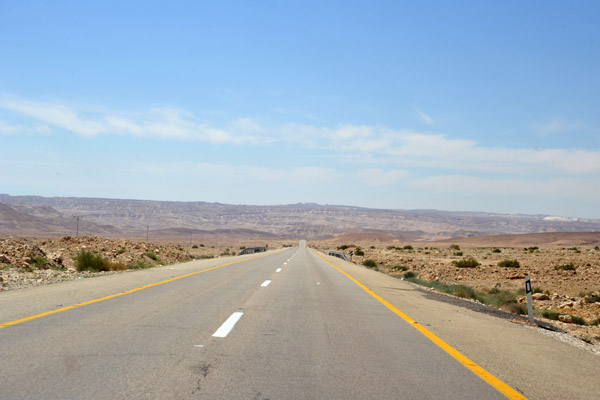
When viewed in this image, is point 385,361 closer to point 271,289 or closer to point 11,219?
point 271,289

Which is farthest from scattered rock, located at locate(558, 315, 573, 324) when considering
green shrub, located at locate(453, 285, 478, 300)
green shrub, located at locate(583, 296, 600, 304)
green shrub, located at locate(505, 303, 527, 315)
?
green shrub, located at locate(453, 285, 478, 300)

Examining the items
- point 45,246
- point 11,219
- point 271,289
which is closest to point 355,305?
point 271,289

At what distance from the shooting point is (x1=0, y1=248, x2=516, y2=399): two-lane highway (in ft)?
16.4

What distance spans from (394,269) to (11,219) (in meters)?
133

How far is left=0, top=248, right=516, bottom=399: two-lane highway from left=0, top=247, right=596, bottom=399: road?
1 centimetres

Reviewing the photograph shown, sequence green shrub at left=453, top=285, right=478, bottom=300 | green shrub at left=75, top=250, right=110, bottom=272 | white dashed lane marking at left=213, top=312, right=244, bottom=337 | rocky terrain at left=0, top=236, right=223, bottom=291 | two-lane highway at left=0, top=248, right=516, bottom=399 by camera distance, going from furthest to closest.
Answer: green shrub at left=75, top=250, right=110, bottom=272 → green shrub at left=453, top=285, right=478, bottom=300 → rocky terrain at left=0, top=236, right=223, bottom=291 → white dashed lane marking at left=213, top=312, right=244, bottom=337 → two-lane highway at left=0, top=248, right=516, bottom=399

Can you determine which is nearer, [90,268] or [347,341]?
[347,341]

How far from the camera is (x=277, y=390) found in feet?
16.4

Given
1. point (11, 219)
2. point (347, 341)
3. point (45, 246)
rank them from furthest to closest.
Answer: point (11, 219) → point (45, 246) → point (347, 341)

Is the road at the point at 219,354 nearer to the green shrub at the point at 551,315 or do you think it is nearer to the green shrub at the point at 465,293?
the green shrub at the point at 551,315

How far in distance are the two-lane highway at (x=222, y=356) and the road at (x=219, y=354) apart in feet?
0.04

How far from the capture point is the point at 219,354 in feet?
21.1

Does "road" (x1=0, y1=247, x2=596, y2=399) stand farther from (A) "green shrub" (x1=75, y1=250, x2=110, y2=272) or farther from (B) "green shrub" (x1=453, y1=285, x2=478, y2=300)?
(A) "green shrub" (x1=75, y1=250, x2=110, y2=272)

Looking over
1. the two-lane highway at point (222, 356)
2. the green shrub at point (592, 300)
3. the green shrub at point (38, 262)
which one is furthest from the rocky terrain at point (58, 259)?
the green shrub at point (592, 300)
